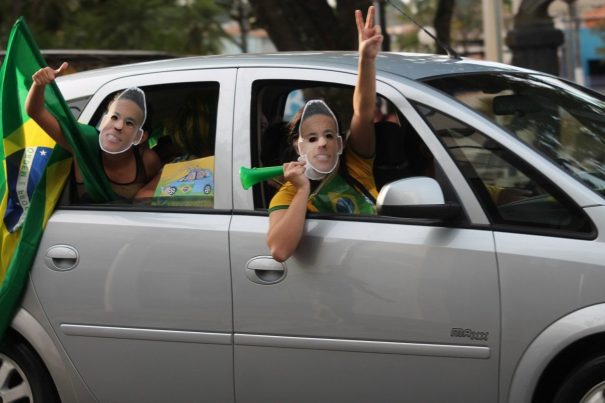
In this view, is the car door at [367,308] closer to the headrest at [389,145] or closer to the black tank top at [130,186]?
the headrest at [389,145]

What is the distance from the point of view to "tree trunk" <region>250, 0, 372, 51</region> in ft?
31.8

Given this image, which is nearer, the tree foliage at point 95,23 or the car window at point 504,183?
the car window at point 504,183

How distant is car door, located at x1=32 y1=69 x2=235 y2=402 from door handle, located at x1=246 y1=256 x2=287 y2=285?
0.10m

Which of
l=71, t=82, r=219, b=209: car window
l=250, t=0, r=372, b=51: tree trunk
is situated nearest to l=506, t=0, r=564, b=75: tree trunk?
l=250, t=0, r=372, b=51: tree trunk

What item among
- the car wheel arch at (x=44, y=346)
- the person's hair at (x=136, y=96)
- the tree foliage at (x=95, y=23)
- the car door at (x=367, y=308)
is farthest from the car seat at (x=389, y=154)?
the tree foliage at (x=95, y=23)

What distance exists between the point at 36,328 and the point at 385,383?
1500mm

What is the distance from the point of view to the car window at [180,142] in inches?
166

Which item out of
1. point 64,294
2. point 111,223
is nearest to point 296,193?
point 111,223

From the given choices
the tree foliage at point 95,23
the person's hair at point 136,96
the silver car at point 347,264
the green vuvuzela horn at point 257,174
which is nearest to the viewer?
the silver car at point 347,264

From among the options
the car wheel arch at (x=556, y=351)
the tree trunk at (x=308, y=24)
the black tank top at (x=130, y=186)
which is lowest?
the car wheel arch at (x=556, y=351)

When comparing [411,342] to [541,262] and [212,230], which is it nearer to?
[541,262]

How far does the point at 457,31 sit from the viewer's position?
43.4 metres

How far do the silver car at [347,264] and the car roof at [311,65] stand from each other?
0.01m

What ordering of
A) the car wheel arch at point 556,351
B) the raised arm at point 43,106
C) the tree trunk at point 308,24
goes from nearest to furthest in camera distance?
1. the car wheel arch at point 556,351
2. the raised arm at point 43,106
3. the tree trunk at point 308,24
